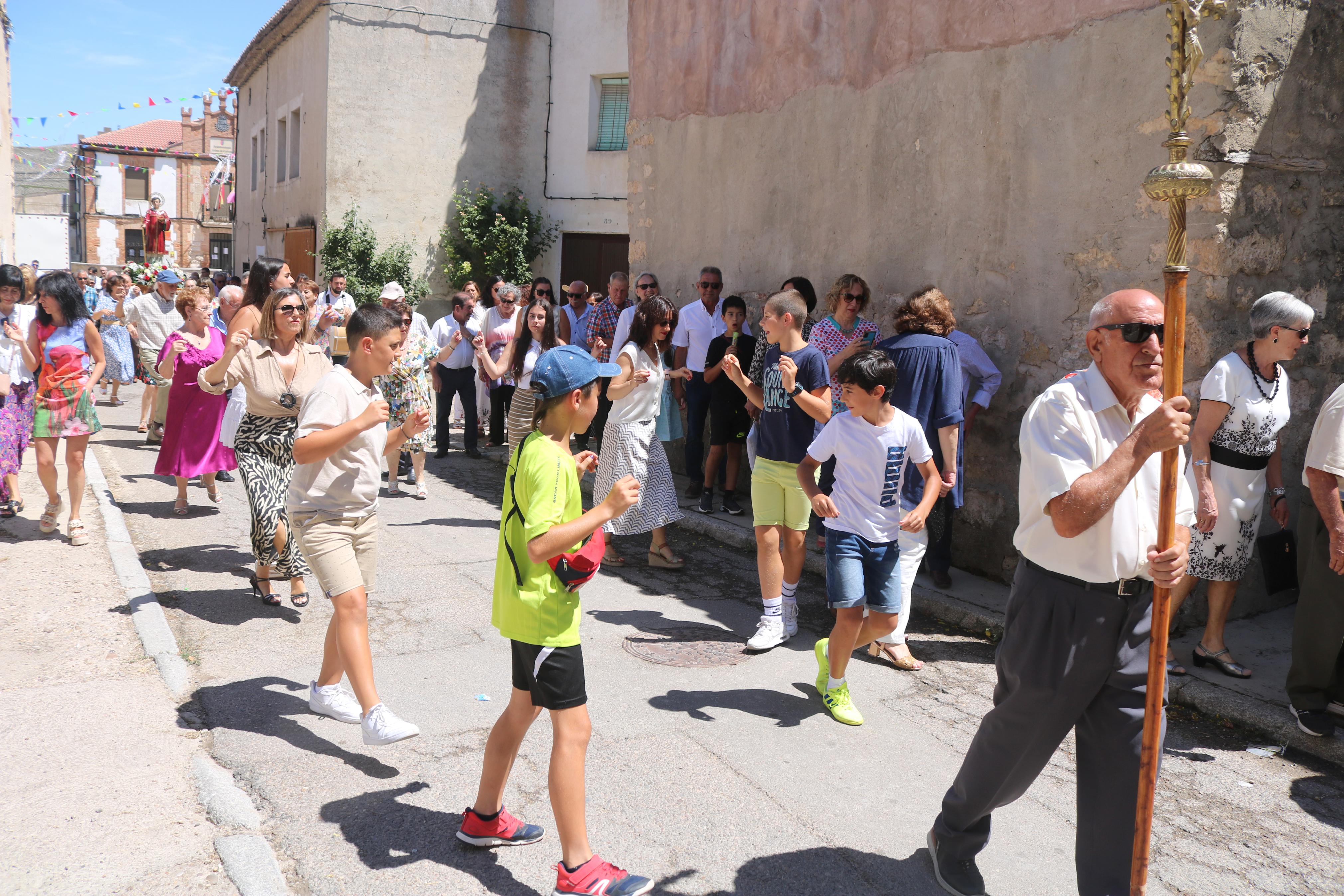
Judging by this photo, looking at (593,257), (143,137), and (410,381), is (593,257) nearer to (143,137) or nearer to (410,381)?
(410,381)

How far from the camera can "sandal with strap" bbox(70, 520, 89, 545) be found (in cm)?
710

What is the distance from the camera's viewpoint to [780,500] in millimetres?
5746

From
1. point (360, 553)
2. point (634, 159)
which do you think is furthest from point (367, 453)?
point (634, 159)

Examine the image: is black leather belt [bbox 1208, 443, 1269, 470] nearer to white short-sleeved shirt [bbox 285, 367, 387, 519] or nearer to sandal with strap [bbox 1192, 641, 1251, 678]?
sandal with strap [bbox 1192, 641, 1251, 678]

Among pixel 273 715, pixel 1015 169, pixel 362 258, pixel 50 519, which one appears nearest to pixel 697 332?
pixel 1015 169

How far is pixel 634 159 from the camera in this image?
37.6ft

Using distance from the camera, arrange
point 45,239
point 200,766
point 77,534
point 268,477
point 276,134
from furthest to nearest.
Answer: point 45,239 < point 276,134 < point 77,534 < point 268,477 < point 200,766

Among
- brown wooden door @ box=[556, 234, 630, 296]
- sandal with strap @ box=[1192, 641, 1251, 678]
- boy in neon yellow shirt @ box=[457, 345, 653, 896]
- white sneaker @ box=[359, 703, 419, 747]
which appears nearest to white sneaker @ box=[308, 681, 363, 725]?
white sneaker @ box=[359, 703, 419, 747]

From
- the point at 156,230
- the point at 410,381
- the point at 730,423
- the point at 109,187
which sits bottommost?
the point at 730,423

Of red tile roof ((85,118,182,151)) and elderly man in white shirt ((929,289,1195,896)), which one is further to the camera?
red tile roof ((85,118,182,151))

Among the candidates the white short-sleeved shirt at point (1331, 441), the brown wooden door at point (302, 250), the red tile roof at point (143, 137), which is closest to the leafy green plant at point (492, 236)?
the brown wooden door at point (302, 250)

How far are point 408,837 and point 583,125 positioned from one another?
18.4 metres

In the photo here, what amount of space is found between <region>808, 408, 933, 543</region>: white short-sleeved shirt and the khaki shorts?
207 centimetres

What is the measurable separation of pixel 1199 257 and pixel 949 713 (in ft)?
9.45
